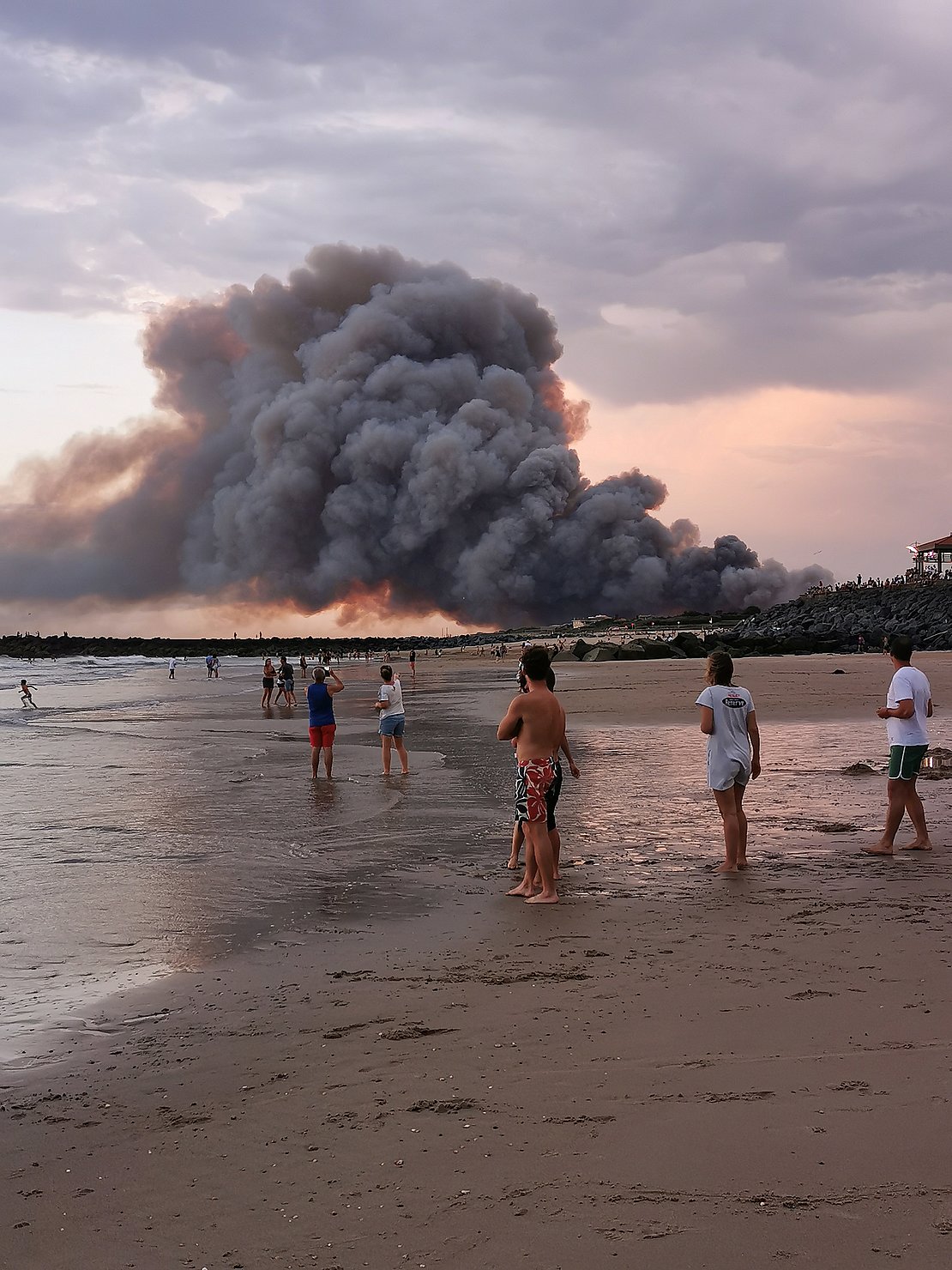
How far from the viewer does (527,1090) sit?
401 cm

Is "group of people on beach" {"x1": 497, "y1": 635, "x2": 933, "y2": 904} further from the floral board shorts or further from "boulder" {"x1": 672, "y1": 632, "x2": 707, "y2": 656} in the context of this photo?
"boulder" {"x1": 672, "y1": 632, "x2": 707, "y2": 656}

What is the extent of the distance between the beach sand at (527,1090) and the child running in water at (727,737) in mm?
593

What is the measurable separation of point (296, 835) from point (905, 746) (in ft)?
17.7

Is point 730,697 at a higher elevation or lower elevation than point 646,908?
higher

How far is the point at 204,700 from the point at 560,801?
86.6ft

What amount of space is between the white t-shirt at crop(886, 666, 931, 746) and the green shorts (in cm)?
4

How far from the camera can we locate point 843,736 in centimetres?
1695

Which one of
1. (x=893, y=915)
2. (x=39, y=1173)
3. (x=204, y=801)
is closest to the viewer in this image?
(x=39, y=1173)

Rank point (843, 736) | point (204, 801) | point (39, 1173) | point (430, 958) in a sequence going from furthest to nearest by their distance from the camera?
point (843, 736) < point (204, 801) < point (430, 958) < point (39, 1173)

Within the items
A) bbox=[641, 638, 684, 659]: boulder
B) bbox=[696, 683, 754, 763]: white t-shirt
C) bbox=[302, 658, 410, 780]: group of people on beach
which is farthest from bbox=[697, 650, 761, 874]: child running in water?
bbox=[641, 638, 684, 659]: boulder

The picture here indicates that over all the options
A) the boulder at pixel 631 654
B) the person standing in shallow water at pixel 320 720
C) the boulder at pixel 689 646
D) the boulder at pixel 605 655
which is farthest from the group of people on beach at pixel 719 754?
the boulder at pixel 689 646

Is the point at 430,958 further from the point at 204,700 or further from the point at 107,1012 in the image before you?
the point at 204,700

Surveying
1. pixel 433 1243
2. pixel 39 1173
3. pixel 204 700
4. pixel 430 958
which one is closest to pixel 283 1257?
pixel 433 1243

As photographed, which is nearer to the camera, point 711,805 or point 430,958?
point 430,958
